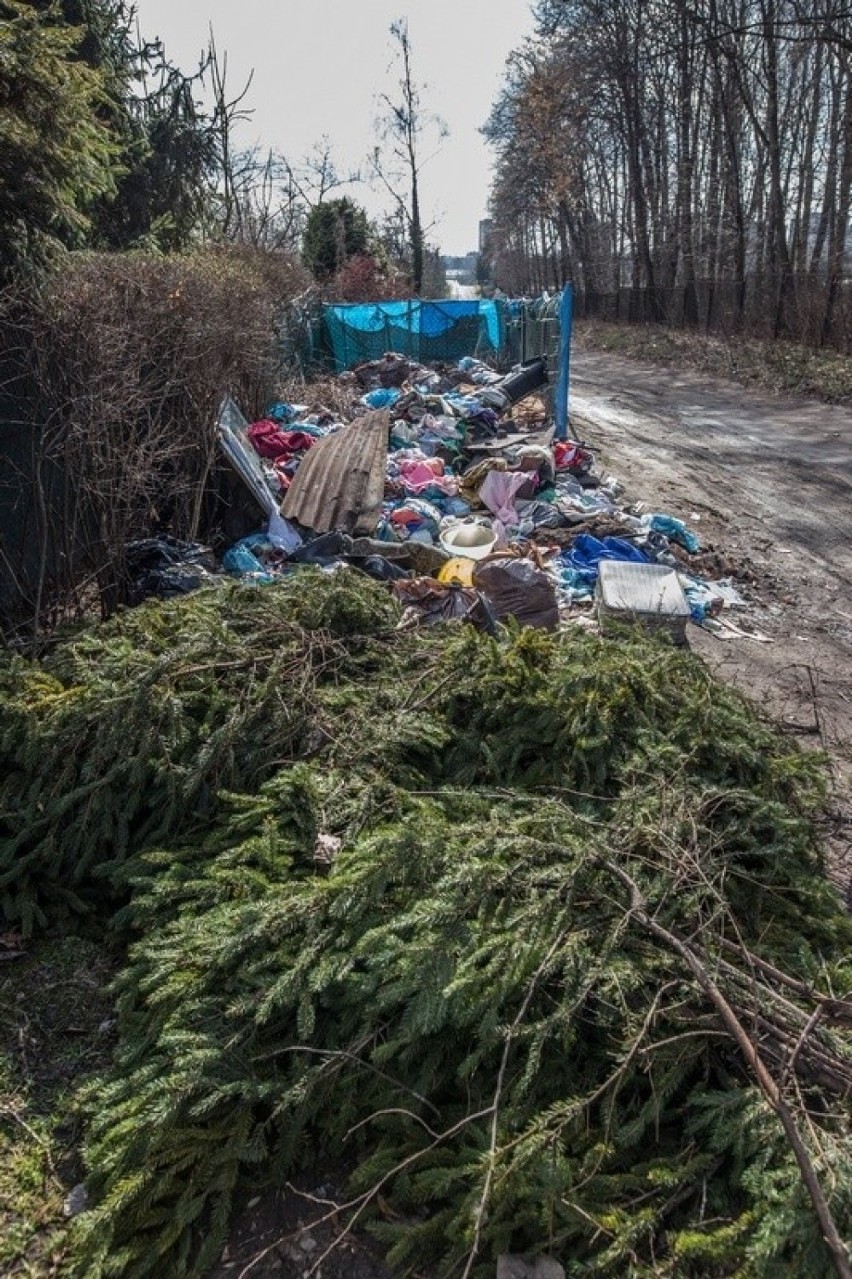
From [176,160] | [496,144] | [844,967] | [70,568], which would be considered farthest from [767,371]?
[496,144]

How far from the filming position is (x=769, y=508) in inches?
345

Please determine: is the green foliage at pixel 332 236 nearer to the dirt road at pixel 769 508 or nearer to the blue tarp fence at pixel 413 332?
the blue tarp fence at pixel 413 332

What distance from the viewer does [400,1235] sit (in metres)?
1.94

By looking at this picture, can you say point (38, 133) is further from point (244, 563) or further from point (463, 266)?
point (463, 266)

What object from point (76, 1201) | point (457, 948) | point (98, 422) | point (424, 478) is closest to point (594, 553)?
point (424, 478)

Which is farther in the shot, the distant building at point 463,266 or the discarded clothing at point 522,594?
the distant building at point 463,266

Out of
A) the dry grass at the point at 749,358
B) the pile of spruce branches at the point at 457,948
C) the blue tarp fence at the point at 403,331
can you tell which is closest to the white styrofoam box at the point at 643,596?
the pile of spruce branches at the point at 457,948

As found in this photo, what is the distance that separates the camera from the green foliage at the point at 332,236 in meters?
22.8

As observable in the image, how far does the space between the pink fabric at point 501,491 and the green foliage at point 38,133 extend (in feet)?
13.7

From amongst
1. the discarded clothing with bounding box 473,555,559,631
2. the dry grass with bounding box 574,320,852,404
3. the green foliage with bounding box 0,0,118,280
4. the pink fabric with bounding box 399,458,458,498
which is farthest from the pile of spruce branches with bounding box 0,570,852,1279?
the dry grass with bounding box 574,320,852,404

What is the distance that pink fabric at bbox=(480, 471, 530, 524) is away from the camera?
8172 mm

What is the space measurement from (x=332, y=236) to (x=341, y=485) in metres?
18.1

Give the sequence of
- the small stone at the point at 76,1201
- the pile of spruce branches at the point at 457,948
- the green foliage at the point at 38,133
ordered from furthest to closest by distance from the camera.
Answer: the green foliage at the point at 38,133 < the small stone at the point at 76,1201 < the pile of spruce branches at the point at 457,948

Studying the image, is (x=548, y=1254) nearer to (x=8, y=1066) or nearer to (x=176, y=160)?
(x=8, y=1066)
